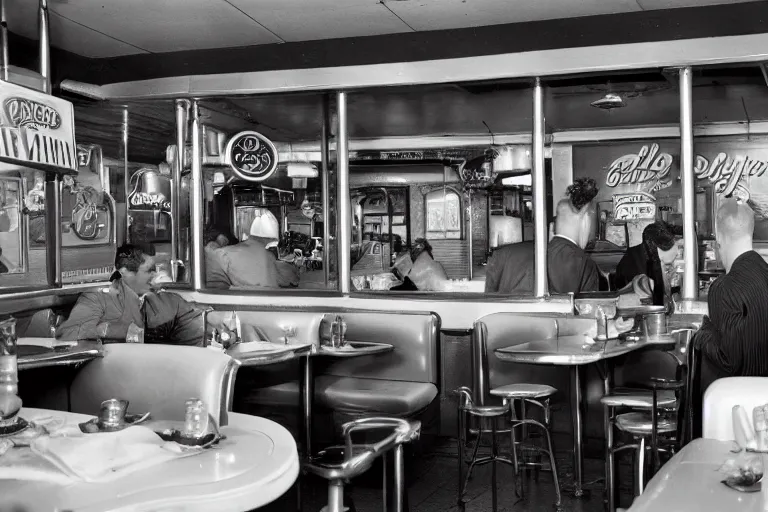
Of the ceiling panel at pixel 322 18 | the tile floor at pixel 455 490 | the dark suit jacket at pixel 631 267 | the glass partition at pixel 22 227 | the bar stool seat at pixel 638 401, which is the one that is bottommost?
the tile floor at pixel 455 490

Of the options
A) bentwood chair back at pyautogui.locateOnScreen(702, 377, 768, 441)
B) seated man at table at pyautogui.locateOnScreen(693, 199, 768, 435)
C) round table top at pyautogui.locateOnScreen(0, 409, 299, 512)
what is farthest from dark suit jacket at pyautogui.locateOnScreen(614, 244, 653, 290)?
round table top at pyautogui.locateOnScreen(0, 409, 299, 512)

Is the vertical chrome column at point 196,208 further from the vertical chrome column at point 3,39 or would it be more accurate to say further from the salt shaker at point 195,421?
the salt shaker at point 195,421

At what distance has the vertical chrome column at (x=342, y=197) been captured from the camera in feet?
19.6

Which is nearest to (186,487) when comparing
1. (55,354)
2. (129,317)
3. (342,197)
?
(55,354)

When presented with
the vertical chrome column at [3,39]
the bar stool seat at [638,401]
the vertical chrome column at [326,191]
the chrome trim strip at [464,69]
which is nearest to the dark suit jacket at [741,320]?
the bar stool seat at [638,401]

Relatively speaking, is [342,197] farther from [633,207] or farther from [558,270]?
[633,207]

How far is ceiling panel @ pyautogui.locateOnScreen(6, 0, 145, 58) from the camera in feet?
17.7

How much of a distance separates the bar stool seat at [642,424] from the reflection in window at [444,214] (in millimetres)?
6445

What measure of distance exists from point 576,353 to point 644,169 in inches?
226

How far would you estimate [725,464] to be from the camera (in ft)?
6.22

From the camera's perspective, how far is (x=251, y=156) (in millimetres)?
6543

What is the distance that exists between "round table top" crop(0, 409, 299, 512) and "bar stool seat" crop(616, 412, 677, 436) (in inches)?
88.7

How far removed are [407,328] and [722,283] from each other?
2.25m

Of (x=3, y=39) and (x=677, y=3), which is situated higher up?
(x=677, y=3)
